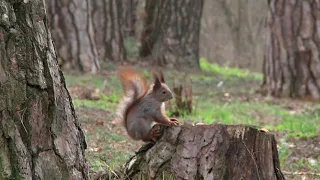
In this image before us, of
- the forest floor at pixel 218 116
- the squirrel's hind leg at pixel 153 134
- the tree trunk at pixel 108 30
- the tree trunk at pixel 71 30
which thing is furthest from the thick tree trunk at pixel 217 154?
the tree trunk at pixel 108 30

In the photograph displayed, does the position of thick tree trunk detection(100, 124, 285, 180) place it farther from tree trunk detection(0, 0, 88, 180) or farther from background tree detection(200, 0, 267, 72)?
background tree detection(200, 0, 267, 72)

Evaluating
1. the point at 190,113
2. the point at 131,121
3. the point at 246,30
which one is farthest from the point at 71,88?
the point at 246,30

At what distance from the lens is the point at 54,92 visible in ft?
10.3

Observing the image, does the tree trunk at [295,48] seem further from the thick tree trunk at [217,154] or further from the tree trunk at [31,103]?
the tree trunk at [31,103]

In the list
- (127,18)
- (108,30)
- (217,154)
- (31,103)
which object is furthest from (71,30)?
(31,103)

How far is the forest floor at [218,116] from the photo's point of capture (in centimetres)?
532

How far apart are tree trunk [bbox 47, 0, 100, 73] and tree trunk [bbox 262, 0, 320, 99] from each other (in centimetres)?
313

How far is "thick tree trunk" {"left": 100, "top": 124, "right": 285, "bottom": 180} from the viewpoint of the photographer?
3.75 m

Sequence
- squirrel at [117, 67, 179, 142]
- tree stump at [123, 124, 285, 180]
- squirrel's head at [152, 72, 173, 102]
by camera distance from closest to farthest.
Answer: tree stump at [123, 124, 285, 180] → squirrel at [117, 67, 179, 142] → squirrel's head at [152, 72, 173, 102]

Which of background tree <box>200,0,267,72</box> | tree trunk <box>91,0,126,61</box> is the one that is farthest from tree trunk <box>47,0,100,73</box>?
background tree <box>200,0,267,72</box>

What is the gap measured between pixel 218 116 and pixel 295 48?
8.82 ft

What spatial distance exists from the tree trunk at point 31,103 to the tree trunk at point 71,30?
7526 millimetres

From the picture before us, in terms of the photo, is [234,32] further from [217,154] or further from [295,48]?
[217,154]

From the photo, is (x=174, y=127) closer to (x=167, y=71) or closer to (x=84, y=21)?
(x=84, y=21)
